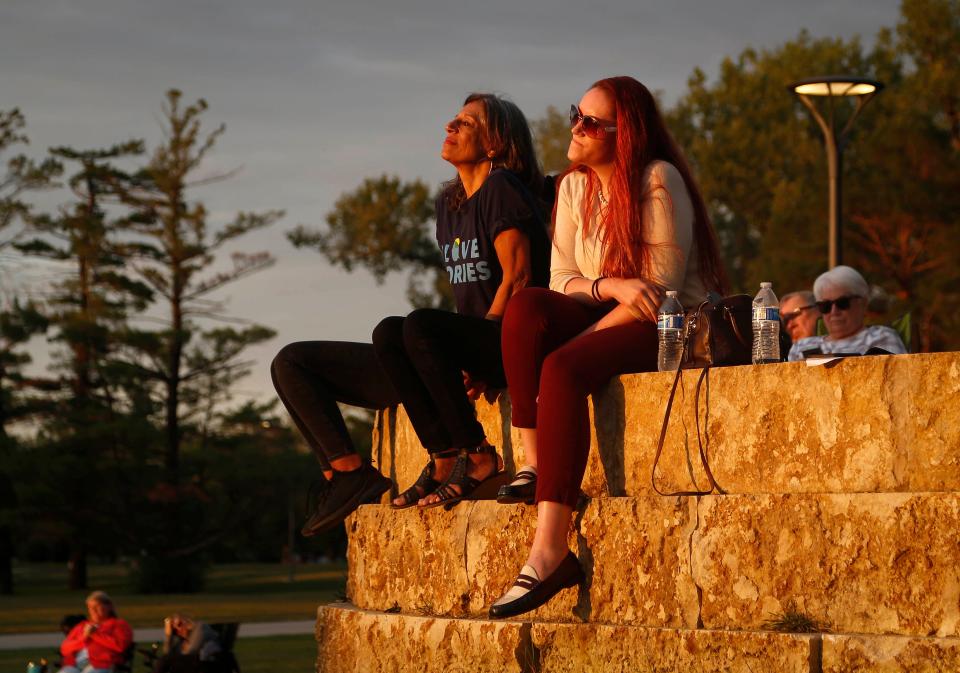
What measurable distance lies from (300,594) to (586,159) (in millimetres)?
31852

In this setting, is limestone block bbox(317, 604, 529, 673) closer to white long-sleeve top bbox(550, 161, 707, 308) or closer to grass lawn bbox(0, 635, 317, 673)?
white long-sleeve top bbox(550, 161, 707, 308)

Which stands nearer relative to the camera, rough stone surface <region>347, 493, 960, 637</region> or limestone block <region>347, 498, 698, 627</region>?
rough stone surface <region>347, 493, 960, 637</region>

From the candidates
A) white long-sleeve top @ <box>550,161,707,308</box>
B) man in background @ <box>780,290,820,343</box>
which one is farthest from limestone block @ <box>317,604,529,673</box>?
man in background @ <box>780,290,820,343</box>

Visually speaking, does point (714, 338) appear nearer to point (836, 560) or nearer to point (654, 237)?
point (654, 237)

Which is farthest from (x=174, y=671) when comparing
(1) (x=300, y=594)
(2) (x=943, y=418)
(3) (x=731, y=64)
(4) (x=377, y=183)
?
(3) (x=731, y=64)

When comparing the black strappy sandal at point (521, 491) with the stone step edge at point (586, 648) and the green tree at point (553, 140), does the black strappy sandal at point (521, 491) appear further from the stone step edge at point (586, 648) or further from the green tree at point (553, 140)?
the green tree at point (553, 140)

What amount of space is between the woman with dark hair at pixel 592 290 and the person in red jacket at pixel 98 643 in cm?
798

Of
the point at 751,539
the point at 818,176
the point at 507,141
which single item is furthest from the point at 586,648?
the point at 818,176

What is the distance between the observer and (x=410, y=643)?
5.60 m

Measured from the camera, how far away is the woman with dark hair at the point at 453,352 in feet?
17.8

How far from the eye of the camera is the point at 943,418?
4.38m

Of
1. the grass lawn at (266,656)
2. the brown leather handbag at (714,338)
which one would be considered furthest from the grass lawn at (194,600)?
the brown leather handbag at (714,338)

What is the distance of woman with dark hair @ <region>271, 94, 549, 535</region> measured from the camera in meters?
5.43

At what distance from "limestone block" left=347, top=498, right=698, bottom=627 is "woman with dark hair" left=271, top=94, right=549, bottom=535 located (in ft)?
0.66
